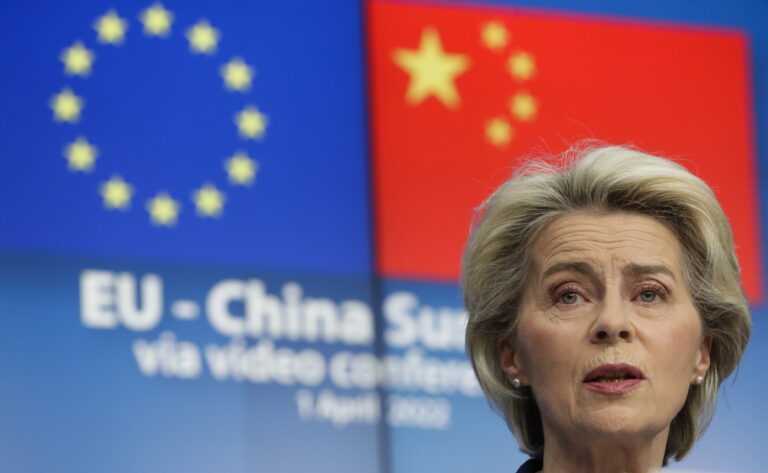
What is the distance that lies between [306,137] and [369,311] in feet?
1.67

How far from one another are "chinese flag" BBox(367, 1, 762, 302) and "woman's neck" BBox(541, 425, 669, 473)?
1.82 meters

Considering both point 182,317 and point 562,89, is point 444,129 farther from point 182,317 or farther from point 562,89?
point 182,317

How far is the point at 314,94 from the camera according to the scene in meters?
4.22

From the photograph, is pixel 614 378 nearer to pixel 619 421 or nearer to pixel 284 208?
pixel 619 421

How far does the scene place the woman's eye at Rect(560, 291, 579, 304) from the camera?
2.30 m

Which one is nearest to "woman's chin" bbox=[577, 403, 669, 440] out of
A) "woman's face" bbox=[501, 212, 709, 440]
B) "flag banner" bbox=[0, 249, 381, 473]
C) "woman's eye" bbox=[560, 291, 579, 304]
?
→ "woman's face" bbox=[501, 212, 709, 440]

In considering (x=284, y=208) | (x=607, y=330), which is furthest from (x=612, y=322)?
(x=284, y=208)

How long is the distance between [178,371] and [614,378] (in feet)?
6.00

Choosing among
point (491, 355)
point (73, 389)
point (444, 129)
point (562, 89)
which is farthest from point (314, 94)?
point (491, 355)

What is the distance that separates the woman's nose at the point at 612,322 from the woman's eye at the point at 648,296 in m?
0.04

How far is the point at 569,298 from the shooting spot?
2312 mm

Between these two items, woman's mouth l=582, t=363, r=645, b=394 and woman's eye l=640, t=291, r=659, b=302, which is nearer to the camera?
woman's mouth l=582, t=363, r=645, b=394

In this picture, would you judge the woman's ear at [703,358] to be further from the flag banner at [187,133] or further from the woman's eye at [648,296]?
the flag banner at [187,133]

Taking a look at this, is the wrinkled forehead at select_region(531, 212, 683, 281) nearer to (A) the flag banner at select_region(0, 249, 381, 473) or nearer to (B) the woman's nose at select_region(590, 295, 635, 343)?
(B) the woman's nose at select_region(590, 295, 635, 343)
